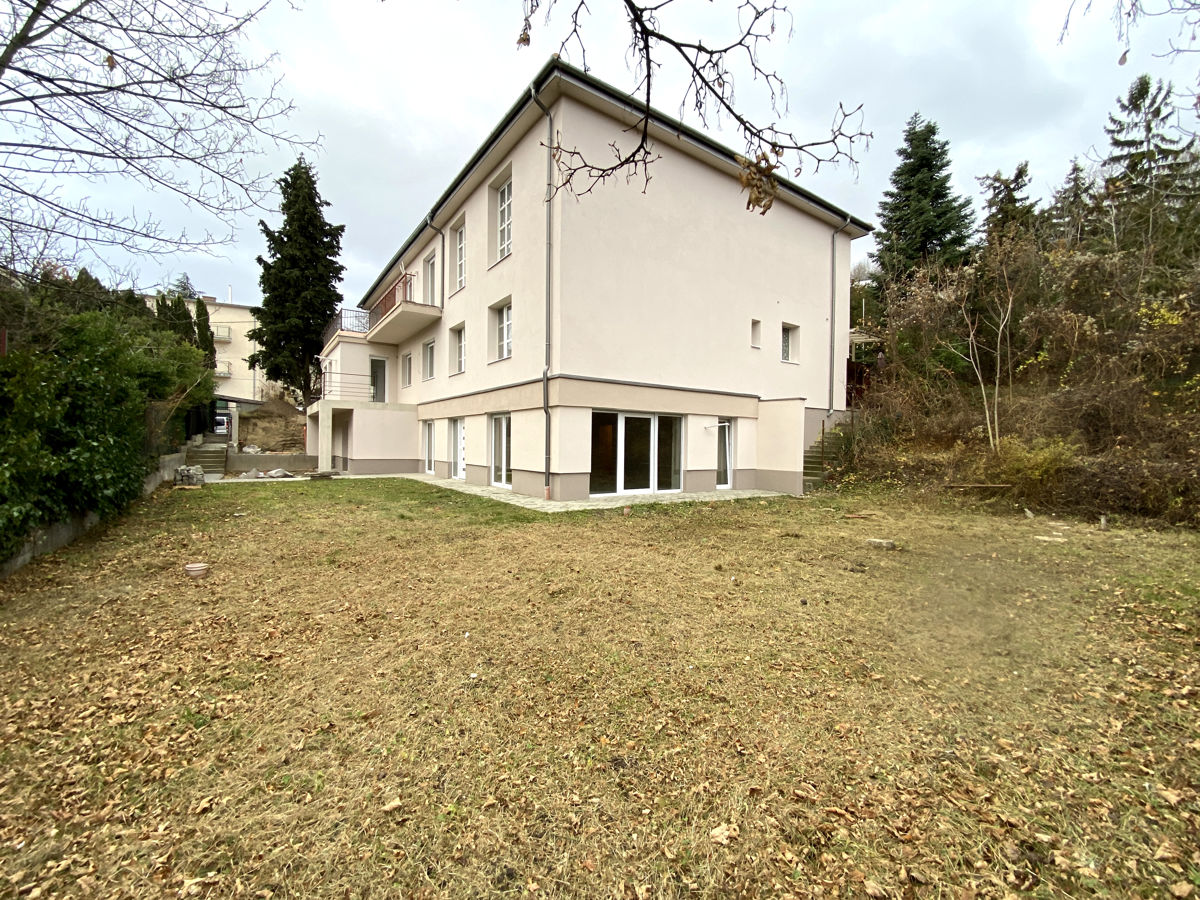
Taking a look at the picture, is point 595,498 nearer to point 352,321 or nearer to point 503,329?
point 503,329

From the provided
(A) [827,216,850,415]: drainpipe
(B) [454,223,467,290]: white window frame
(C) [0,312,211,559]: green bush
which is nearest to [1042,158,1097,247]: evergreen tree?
(A) [827,216,850,415]: drainpipe

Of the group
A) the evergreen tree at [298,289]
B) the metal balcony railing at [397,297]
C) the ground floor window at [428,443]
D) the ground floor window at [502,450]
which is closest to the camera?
the ground floor window at [502,450]

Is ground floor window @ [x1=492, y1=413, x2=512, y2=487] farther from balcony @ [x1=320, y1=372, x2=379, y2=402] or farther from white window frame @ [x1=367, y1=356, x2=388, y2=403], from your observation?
white window frame @ [x1=367, y1=356, x2=388, y2=403]

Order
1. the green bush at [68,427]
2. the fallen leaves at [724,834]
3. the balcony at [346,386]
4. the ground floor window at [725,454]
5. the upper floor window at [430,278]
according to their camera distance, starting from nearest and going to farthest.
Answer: the fallen leaves at [724,834], the green bush at [68,427], the ground floor window at [725,454], the upper floor window at [430,278], the balcony at [346,386]

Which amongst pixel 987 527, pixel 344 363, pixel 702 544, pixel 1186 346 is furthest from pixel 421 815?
pixel 344 363

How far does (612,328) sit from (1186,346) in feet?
39.9

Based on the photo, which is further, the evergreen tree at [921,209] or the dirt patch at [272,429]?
the dirt patch at [272,429]

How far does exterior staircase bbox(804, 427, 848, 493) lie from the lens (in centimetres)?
1455

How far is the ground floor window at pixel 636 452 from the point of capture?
38.5 feet

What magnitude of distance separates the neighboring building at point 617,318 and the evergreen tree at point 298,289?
9.44 meters

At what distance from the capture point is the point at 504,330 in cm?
1337

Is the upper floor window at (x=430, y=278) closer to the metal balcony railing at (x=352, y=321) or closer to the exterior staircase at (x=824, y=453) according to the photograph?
the metal balcony railing at (x=352, y=321)

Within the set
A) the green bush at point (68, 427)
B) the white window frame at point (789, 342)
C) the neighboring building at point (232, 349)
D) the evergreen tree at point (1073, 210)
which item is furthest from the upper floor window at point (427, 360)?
the neighboring building at point (232, 349)

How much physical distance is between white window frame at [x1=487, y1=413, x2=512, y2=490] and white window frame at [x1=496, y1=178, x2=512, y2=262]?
440 cm
